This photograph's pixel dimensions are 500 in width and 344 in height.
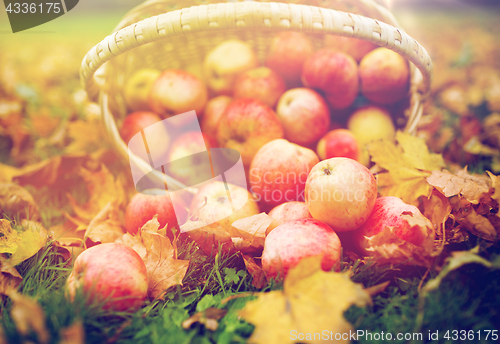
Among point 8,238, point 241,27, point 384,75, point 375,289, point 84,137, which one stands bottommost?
point 375,289

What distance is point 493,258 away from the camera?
774 millimetres

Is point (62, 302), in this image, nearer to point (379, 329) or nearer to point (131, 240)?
point (131, 240)

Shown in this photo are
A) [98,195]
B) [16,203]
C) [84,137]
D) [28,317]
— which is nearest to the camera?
[28,317]

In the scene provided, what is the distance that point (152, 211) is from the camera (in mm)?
1092

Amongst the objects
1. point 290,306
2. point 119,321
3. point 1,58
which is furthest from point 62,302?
point 1,58

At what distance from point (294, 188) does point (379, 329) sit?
541mm

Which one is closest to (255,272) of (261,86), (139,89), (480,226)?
(480,226)

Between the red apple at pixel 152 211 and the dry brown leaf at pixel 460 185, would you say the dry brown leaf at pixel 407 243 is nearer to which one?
the dry brown leaf at pixel 460 185

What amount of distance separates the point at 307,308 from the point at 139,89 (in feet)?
4.73

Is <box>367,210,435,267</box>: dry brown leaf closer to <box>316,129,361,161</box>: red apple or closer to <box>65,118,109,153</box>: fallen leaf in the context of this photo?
<box>316,129,361,161</box>: red apple

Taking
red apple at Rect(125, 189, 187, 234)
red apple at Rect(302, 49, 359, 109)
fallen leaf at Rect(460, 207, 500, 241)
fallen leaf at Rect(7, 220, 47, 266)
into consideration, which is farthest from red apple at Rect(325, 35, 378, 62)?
fallen leaf at Rect(7, 220, 47, 266)

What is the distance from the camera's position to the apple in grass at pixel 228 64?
1.57 meters

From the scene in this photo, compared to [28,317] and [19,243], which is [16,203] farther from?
[28,317]

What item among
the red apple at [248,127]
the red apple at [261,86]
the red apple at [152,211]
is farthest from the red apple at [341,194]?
the red apple at [261,86]
